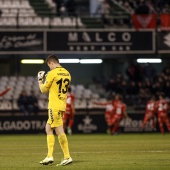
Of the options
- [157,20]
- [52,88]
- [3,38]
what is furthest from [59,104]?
[157,20]

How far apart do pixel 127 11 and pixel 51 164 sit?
25.4m

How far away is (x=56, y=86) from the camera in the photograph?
51.0 feet

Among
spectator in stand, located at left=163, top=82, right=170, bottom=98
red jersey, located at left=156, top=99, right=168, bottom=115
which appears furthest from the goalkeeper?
spectator in stand, located at left=163, top=82, right=170, bottom=98

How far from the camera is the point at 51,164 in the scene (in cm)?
1555

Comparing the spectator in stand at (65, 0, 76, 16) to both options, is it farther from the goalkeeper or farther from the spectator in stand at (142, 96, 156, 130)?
the goalkeeper

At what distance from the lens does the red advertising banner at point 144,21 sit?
35.2m

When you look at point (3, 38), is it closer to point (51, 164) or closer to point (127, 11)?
point (127, 11)

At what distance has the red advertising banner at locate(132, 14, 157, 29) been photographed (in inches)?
1385

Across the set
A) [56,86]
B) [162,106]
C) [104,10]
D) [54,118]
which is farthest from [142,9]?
[54,118]

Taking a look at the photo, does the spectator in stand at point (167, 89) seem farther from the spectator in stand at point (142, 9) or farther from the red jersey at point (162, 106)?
the spectator in stand at point (142, 9)

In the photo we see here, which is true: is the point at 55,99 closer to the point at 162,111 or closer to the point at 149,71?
the point at 162,111

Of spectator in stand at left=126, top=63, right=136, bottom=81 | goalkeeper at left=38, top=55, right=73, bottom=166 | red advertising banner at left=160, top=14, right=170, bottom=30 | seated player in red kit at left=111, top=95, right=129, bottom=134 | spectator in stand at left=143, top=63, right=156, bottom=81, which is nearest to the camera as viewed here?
goalkeeper at left=38, top=55, right=73, bottom=166

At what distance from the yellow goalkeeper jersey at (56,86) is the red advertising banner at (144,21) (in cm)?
2000

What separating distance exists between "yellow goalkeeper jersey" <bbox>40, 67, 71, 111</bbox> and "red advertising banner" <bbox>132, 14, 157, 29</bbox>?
2000 centimetres
